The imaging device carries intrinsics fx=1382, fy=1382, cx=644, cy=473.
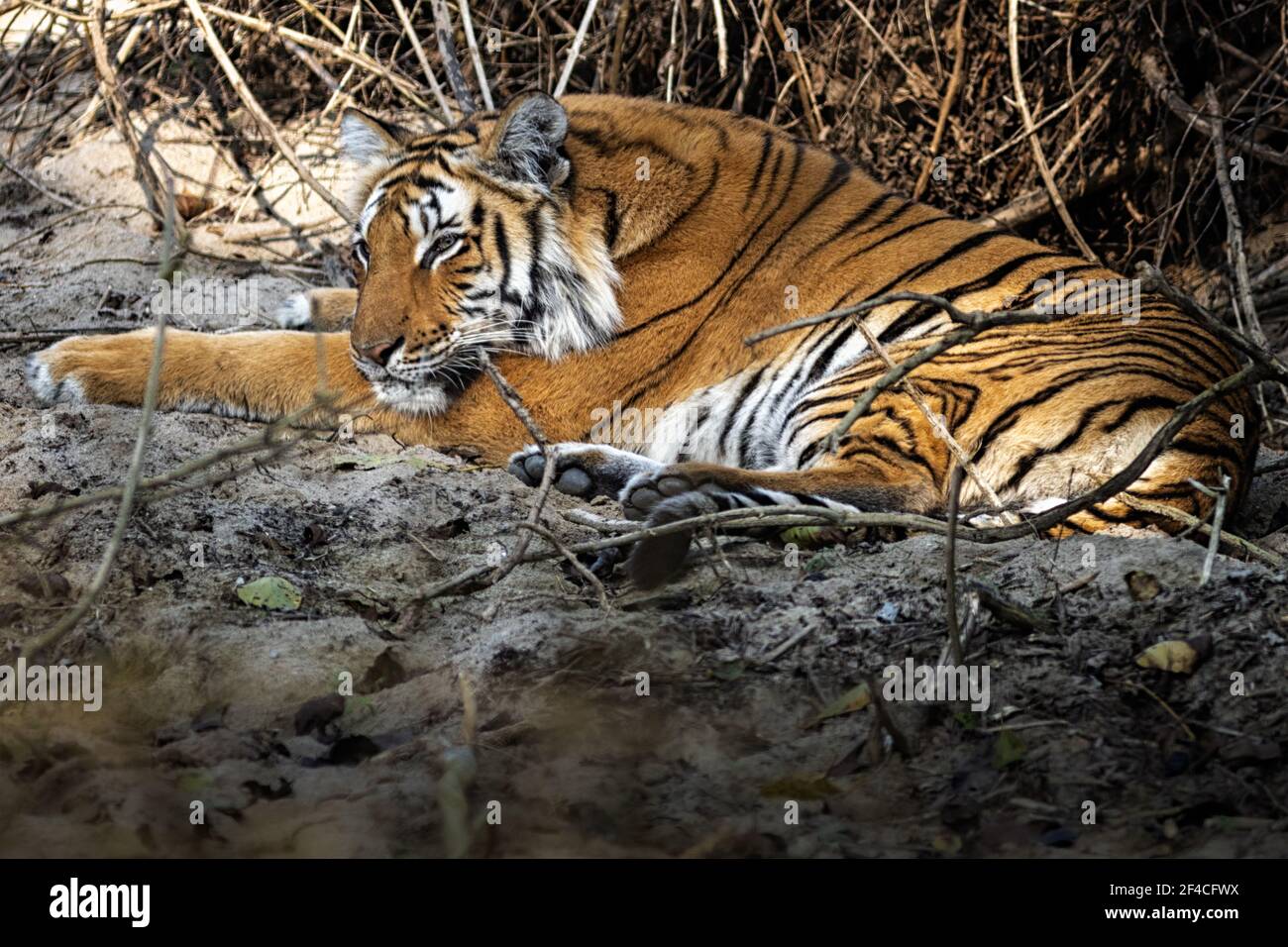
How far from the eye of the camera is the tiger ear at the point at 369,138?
393 cm

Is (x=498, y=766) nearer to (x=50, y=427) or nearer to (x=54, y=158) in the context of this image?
(x=50, y=427)

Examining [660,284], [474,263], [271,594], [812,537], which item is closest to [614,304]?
[660,284]

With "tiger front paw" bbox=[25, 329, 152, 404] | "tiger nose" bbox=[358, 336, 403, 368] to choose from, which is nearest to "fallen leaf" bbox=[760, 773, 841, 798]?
"tiger nose" bbox=[358, 336, 403, 368]

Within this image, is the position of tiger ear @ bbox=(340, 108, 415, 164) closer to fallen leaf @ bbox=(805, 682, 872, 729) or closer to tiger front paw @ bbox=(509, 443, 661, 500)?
tiger front paw @ bbox=(509, 443, 661, 500)

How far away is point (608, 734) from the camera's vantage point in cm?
210

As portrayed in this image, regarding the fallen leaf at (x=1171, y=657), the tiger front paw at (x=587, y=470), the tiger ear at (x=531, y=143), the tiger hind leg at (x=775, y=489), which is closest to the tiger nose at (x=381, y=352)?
the tiger front paw at (x=587, y=470)

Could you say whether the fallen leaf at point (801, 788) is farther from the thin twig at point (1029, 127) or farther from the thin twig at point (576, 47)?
the thin twig at point (576, 47)

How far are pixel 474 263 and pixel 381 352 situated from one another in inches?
14.3

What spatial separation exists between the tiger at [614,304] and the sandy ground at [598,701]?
2.12 ft

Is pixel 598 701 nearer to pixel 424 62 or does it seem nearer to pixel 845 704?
pixel 845 704

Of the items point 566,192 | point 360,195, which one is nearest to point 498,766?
point 566,192

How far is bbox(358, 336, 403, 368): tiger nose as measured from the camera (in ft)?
11.7
